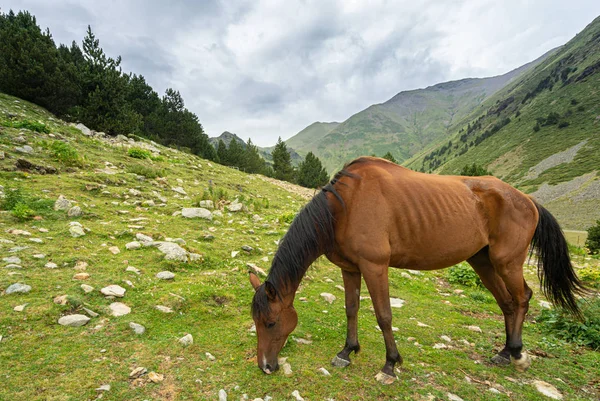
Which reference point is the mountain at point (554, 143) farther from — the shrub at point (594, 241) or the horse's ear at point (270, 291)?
the horse's ear at point (270, 291)

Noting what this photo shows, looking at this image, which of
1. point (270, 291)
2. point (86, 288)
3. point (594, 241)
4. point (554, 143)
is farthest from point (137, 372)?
point (554, 143)

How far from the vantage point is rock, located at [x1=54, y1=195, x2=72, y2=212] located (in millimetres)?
6449

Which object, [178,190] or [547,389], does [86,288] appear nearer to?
[547,389]

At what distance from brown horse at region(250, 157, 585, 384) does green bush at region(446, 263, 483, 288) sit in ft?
9.31

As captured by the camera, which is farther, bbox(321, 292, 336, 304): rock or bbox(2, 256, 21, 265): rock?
bbox(321, 292, 336, 304): rock

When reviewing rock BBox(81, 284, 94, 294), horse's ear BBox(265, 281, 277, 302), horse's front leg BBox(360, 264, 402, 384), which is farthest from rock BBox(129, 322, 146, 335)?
horse's front leg BBox(360, 264, 402, 384)

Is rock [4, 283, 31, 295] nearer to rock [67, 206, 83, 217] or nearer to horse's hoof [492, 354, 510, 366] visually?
rock [67, 206, 83, 217]

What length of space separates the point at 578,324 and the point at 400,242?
399cm

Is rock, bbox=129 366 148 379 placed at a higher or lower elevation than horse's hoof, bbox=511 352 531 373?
higher

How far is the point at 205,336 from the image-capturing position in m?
3.68

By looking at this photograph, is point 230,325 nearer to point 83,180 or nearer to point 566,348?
point 566,348

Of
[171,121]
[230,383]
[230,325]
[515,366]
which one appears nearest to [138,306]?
[230,325]

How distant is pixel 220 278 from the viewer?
16.9 ft

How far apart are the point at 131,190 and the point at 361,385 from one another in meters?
8.86
